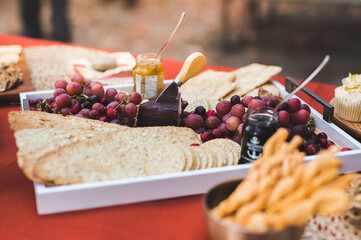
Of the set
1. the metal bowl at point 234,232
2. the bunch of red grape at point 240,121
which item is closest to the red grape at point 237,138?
the bunch of red grape at point 240,121

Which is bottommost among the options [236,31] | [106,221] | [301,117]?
[236,31]

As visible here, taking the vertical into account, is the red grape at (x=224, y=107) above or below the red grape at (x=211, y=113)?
above

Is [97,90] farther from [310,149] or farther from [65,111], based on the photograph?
[310,149]

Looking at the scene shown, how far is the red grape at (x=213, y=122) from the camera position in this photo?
1.37 m

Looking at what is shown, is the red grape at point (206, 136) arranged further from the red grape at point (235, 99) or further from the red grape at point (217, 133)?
the red grape at point (235, 99)

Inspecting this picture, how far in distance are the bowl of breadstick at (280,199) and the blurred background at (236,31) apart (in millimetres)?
3171

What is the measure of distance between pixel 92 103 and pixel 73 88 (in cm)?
10

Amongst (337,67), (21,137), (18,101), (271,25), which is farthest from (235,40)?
(21,137)

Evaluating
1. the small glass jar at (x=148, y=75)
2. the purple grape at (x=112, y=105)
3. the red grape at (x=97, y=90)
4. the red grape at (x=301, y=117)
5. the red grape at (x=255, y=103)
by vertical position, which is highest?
the small glass jar at (x=148, y=75)

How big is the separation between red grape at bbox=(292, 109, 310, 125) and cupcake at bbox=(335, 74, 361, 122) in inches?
9.9

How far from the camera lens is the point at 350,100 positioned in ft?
4.78

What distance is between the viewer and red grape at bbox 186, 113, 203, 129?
138 centimetres

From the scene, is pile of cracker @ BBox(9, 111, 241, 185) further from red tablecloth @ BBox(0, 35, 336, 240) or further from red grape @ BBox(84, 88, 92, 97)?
red grape @ BBox(84, 88, 92, 97)

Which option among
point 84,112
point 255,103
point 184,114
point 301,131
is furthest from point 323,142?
point 84,112
